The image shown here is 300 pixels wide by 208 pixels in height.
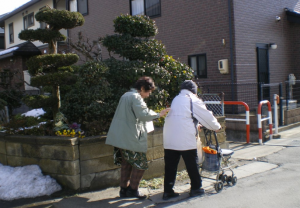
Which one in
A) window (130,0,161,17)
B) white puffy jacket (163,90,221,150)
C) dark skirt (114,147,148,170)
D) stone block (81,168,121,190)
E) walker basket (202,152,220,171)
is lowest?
stone block (81,168,121,190)

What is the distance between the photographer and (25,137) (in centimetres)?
508

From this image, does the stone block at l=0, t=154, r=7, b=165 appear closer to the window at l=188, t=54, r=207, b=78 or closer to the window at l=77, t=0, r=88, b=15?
the window at l=188, t=54, r=207, b=78

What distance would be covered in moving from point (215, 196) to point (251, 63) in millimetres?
7129

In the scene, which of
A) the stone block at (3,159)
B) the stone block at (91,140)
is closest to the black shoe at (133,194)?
the stone block at (91,140)

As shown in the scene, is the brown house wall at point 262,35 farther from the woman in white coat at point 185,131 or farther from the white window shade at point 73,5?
the white window shade at point 73,5

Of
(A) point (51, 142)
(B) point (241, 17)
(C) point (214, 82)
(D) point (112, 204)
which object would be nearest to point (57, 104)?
(A) point (51, 142)

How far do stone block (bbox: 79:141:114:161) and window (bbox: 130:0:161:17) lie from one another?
8676 millimetres

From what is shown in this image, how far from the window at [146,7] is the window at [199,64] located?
2498mm

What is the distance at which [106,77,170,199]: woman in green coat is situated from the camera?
4.38 m

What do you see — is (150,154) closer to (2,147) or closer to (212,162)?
(212,162)

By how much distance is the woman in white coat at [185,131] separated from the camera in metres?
4.47

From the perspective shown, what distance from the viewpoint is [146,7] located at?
43.0 feet

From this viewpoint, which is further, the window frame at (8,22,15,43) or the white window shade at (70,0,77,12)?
the window frame at (8,22,15,43)

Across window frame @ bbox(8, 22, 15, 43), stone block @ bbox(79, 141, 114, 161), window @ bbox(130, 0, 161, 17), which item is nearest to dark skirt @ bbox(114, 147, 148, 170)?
stone block @ bbox(79, 141, 114, 161)
